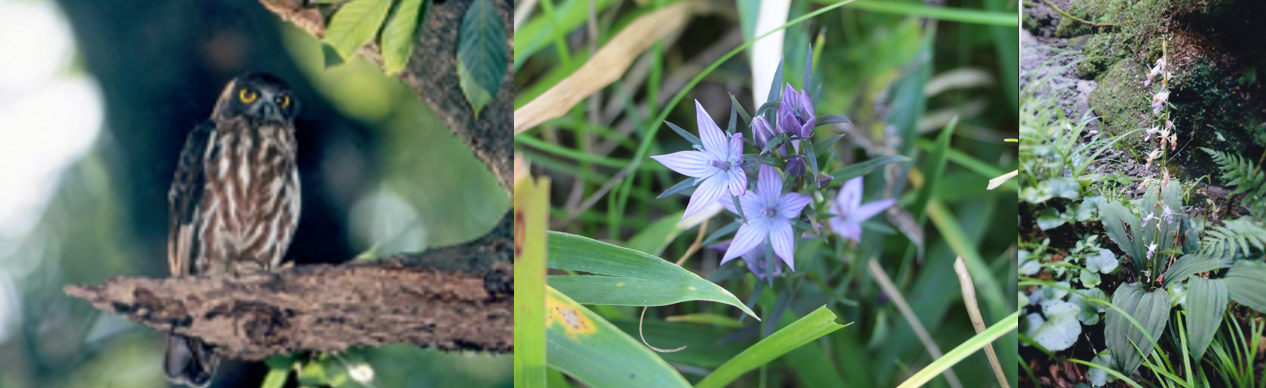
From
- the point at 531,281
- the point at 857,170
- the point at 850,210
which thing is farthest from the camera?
the point at 850,210

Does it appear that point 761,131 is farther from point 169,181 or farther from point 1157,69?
point 169,181

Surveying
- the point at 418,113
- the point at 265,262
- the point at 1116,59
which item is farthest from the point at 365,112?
the point at 1116,59

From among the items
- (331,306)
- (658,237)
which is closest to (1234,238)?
(658,237)

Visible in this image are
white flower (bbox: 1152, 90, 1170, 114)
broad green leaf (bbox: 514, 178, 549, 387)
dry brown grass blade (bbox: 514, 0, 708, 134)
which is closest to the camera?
broad green leaf (bbox: 514, 178, 549, 387)

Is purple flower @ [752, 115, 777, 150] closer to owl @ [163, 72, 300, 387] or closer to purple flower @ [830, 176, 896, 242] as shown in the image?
purple flower @ [830, 176, 896, 242]

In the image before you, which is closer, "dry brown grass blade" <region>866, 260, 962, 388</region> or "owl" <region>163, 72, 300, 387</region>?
"owl" <region>163, 72, 300, 387</region>

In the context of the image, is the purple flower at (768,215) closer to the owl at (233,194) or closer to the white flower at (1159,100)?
the white flower at (1159,100)

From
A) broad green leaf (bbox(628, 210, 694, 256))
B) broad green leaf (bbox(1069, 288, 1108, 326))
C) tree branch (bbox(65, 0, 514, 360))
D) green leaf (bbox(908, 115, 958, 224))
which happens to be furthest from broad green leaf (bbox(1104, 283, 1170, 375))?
tree branch (bbox(65, 0, 514, 360))
